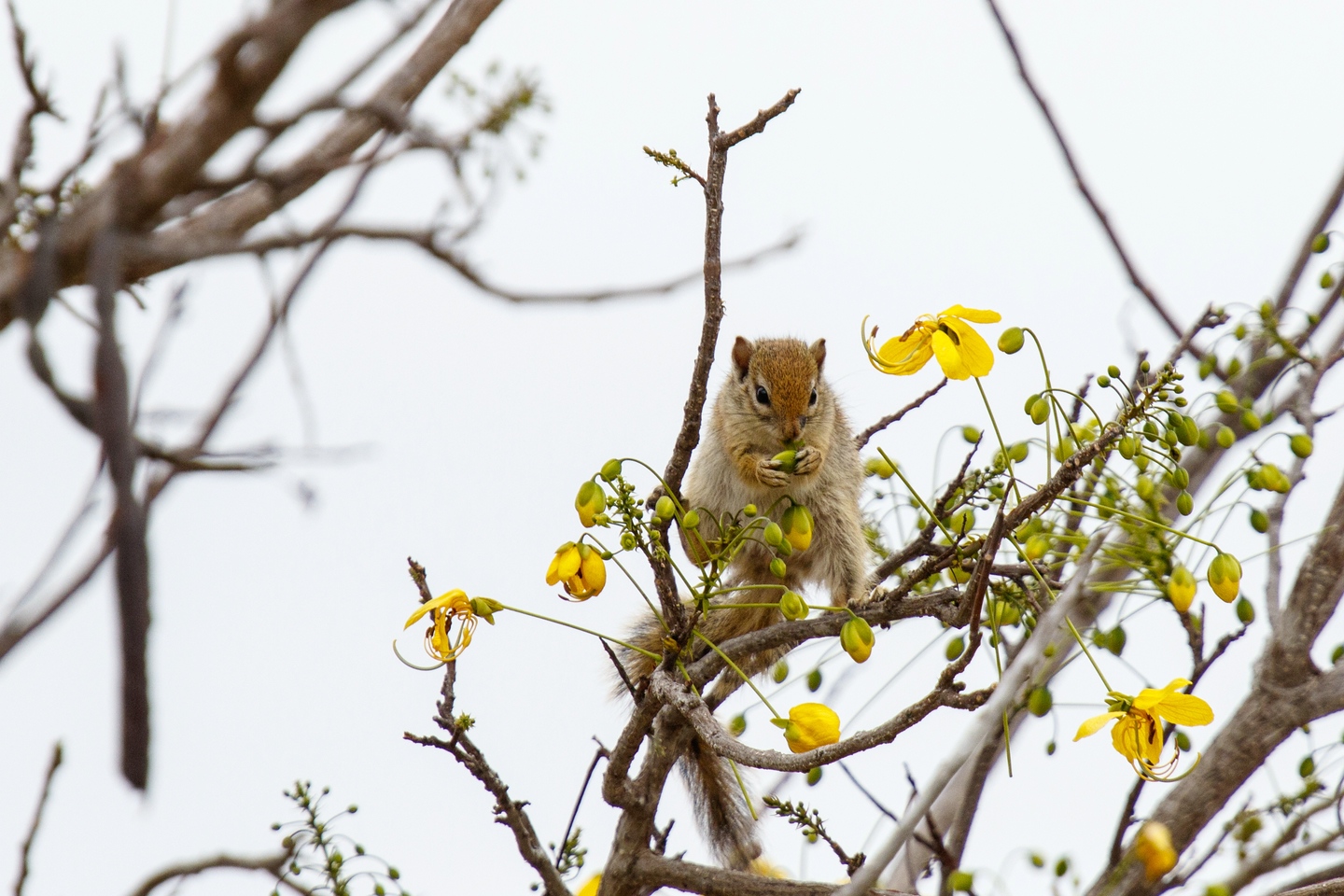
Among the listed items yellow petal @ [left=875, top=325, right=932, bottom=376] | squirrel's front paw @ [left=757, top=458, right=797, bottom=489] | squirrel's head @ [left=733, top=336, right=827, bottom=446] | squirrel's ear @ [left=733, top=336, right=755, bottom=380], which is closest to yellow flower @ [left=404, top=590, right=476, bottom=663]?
yellow petal @ [left=875, top=325, right=932, bottom=376]

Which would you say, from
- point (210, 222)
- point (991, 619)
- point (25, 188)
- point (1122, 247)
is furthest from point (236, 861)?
point (1122, 247)

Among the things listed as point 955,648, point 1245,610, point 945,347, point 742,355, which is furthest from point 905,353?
point 742,355

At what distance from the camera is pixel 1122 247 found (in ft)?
8.25

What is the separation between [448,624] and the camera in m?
1.76

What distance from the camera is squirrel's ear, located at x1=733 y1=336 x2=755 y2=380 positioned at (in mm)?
3281

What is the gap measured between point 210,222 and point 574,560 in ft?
3.03

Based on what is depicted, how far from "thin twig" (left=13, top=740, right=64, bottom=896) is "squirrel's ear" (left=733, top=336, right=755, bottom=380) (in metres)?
2.38

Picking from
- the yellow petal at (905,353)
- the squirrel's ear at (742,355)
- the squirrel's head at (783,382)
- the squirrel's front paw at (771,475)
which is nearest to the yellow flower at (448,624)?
the yellow petal at (905,353)

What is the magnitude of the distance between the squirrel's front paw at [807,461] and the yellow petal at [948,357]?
0.93 meters

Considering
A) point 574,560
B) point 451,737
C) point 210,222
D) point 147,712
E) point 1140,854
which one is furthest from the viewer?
point 451,737

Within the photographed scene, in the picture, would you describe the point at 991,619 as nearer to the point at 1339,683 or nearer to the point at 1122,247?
the point at 1339,683


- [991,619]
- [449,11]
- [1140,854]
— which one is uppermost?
[449,11]

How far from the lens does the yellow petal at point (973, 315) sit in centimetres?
163

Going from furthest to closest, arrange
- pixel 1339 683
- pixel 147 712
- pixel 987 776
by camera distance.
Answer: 1. pixel 987 776
2. pixel 1339 683
3. pixel 147 712
